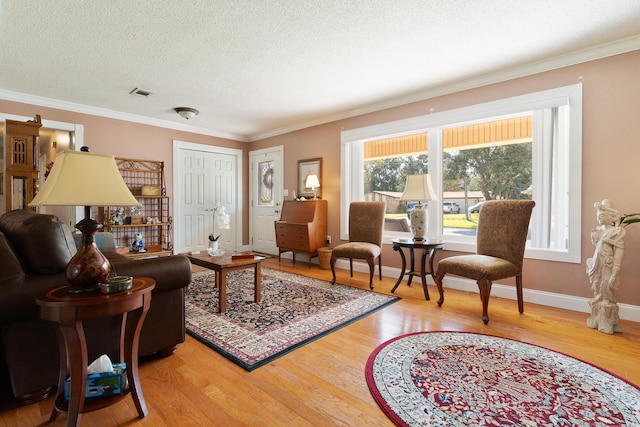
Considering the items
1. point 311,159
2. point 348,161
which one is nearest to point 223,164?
point 311,159

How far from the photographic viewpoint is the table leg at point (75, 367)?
4.00 ft

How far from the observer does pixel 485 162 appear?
3.51 m

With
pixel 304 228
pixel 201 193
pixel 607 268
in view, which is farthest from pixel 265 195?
pixel 607 268

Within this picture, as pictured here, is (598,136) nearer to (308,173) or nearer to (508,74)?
(508,74)

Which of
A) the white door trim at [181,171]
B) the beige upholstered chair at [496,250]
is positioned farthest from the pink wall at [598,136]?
the white door trim at [181,171]

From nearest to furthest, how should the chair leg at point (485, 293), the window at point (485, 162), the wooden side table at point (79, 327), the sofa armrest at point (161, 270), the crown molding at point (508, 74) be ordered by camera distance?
1. the wooden side table at point (79, 327)
2. the sofa armrest at point (161, 270)
3. the chair leg at point (485, 293)
4. the crown molding at point (508, 74)
5. the window at point (485, 162)

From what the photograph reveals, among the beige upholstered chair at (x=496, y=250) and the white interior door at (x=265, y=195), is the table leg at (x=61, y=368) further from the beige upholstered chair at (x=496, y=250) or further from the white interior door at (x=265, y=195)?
the white interior door at (x=265, y=195)

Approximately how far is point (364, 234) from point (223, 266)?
6.43 feet

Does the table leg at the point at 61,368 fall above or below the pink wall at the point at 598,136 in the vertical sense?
below

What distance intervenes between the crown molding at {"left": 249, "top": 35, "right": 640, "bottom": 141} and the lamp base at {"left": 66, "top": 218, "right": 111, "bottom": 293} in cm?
368

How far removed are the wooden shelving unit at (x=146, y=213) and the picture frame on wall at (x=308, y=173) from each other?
7.32 feet

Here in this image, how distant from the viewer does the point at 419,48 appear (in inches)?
107

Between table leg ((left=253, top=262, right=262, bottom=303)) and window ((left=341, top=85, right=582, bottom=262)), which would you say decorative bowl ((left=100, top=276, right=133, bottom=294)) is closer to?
table leg ((left=253, top=262, right=262, bottom=303))

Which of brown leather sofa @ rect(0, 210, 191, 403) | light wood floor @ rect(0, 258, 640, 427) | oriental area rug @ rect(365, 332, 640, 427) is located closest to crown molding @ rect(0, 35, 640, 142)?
light wood floor @ rect(0, 258, 640, 427)
